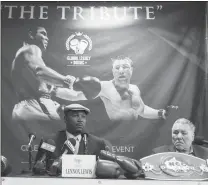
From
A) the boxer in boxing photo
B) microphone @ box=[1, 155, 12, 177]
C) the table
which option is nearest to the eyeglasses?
the boxer in boxing photo

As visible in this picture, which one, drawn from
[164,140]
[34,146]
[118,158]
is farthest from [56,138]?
[164,140]

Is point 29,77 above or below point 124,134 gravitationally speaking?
above

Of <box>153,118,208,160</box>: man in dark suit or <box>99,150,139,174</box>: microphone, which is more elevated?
<box>153,118,208,160</box>: man in dark suit

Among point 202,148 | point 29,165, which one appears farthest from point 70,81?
point 202,148

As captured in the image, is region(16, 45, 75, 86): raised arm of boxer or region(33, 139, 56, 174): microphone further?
region(16, 45, 75, 86): raised arm of boxer

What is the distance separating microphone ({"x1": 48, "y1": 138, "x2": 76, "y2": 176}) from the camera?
2.52 meters

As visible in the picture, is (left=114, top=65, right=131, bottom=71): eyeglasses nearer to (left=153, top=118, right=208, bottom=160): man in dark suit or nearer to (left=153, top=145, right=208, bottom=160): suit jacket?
(left=153, top=118, right=208, bottom=160): man in dark suit

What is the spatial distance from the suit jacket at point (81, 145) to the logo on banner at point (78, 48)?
68cm

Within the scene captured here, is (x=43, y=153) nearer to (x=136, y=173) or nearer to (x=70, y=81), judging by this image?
(x=70, y=81)

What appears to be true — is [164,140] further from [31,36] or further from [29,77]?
[31,36]

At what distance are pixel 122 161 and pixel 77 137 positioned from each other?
466mm

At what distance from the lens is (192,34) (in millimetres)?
2768

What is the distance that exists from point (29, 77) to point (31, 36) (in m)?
0.41

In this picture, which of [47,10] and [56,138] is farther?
[47,10]
